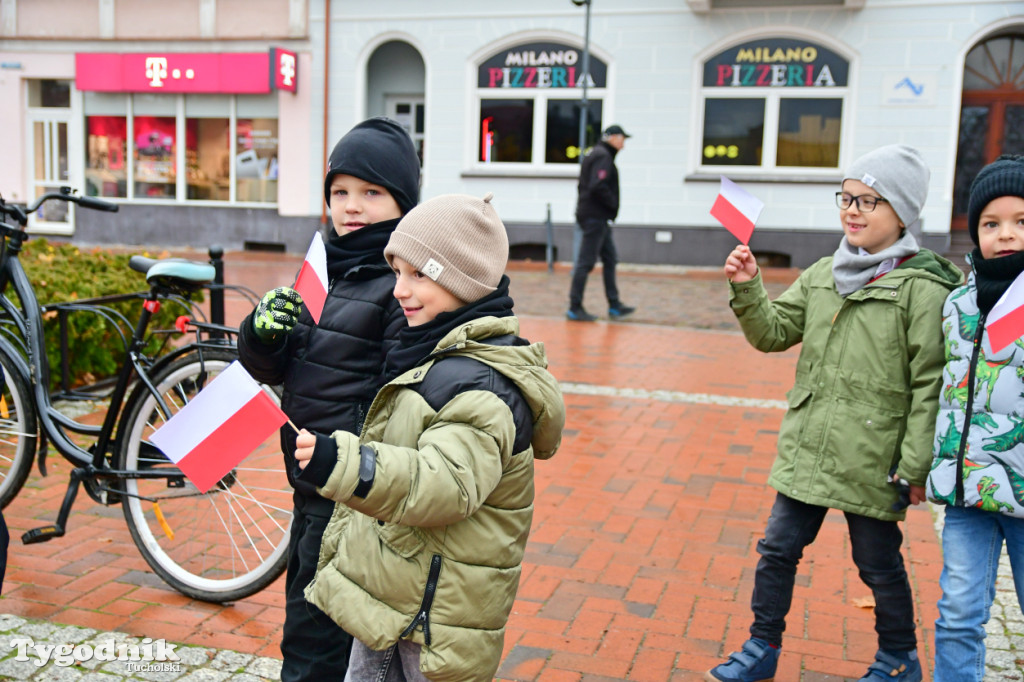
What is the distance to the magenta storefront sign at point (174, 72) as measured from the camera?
18188mm

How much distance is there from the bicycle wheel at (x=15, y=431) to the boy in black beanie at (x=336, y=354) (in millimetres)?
1611

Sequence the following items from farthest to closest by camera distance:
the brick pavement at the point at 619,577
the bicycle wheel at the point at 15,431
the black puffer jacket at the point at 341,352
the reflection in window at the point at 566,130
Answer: the reflection in window at the point at 566,130
the bicycle wheel at the point at 15,431
the brick pavement at the point at 619,577
the black puffer jacket at the point at 341,352

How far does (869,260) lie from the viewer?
296 cm

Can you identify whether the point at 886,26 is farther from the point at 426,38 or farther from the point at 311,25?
the point at 311,25

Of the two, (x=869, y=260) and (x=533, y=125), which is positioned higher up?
(x=533, y=125)

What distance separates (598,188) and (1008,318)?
823cm

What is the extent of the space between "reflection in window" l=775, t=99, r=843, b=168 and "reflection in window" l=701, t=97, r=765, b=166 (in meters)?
0.37

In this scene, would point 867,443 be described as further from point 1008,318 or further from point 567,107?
point 567,107

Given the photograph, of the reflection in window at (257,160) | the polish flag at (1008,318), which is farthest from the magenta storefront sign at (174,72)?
the polish flag at (1008,318)

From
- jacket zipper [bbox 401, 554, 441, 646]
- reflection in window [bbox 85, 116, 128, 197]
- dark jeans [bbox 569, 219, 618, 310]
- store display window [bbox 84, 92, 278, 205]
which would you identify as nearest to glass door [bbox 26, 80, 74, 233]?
reflection in window [bbox 85, 116, 128, 197]

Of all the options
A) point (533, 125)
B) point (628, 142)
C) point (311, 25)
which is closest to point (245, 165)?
point (311, 25)

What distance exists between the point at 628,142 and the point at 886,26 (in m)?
4.39

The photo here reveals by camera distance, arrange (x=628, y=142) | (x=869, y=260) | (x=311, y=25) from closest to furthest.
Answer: (x=869, y=260) → (x=628, y=142) → (x=311, y=25)

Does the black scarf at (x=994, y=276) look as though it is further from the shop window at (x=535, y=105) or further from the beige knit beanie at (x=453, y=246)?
the shop window at (x=535, y=105)
